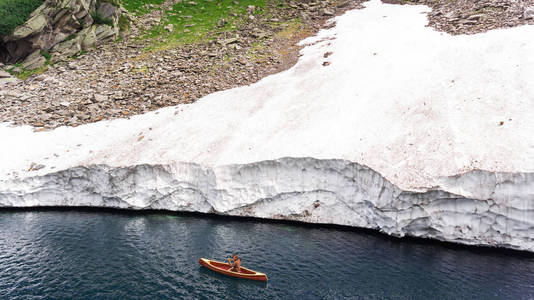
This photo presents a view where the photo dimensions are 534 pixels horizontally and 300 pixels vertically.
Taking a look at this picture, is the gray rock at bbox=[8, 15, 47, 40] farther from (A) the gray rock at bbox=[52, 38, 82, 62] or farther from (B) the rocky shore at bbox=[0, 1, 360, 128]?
(B) the rocky shore at bbox=[0, 1, 360, 128]

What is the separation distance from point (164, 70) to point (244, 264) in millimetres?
34172

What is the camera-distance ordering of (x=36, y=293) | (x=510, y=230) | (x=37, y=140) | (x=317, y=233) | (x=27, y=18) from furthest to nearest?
(x=27, y=18) → (x=37, y=140) → (x=317, y=233) → (x=510, y=230) → (x=36, y=293)

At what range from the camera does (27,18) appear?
52781mm

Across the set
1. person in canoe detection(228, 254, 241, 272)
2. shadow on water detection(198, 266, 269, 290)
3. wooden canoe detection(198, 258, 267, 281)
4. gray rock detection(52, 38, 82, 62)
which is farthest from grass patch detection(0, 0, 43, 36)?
person in canoe detection(228, 254, 241, 272)

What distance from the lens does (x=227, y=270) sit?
2228 cm

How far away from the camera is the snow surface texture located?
24.0m

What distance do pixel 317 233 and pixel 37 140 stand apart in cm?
3317

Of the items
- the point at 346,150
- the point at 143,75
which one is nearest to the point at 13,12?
the point at 143,75

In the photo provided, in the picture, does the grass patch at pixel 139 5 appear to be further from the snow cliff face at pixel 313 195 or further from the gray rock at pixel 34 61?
the snow cliff face at pixel 313 195

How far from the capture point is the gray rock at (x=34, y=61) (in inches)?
2018

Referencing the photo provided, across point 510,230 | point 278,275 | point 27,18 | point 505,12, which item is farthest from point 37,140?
point 505,12

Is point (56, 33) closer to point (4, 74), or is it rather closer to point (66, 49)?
point (66, 49)

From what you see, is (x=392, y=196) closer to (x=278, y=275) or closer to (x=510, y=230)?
(x=510, y=230)

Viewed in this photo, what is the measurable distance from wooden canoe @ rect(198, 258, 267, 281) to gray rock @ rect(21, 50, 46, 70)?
151ft
